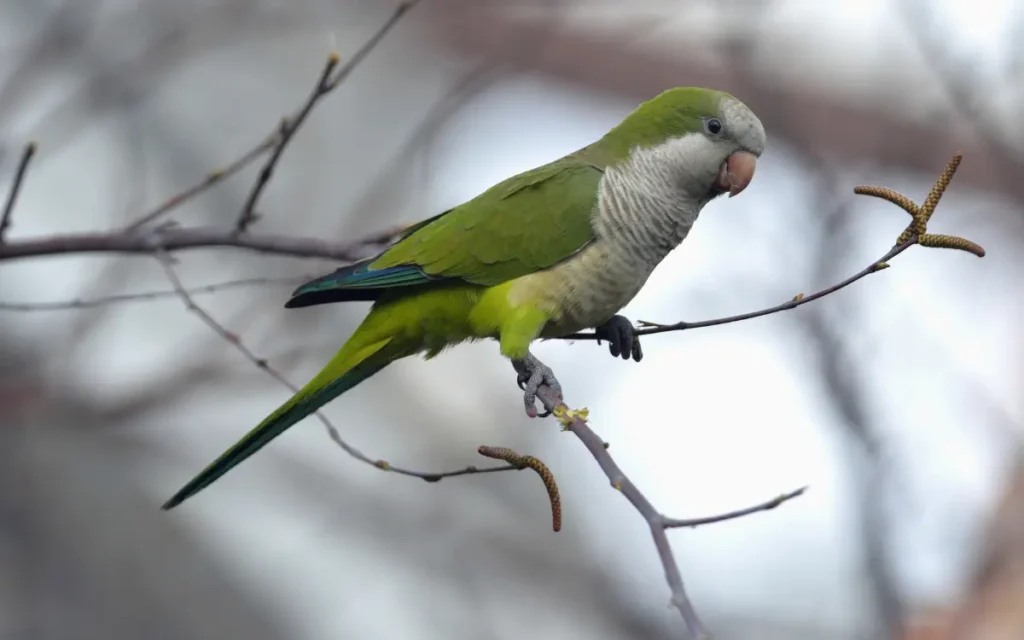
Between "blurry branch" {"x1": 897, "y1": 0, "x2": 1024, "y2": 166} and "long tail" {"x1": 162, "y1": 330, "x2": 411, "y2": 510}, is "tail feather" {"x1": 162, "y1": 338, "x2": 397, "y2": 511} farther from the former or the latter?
"blurry branch" {"x1": 897, "y1": 0, "x2": 1024, "y2": 166}

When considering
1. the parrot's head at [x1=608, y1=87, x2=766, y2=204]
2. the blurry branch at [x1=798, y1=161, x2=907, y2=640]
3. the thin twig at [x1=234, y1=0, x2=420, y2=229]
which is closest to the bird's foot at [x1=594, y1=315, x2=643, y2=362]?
the parrot's head at [x1=608, y1=87, x2=766, y2=204]

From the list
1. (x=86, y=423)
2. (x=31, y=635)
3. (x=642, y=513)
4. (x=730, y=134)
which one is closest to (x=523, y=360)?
(x=730, y=134)

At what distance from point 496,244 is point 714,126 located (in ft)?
2.43

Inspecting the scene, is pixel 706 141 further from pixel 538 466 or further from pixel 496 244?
pixel 538 466

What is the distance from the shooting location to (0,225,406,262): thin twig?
103 inches

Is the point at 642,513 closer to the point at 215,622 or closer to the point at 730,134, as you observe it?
the point at 730,134

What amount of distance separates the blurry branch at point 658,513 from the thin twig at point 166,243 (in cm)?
125

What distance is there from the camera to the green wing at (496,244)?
2889 mm

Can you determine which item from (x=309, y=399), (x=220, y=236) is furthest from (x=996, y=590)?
(x=220, y=236)

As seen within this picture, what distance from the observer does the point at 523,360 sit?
277cm

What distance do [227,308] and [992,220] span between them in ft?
17.9

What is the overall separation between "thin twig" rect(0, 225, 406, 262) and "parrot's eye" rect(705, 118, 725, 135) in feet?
3.70

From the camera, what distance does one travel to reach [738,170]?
9.60ft

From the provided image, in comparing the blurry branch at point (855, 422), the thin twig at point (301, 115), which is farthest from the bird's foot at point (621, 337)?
the blurry branch at point (855, 422)
